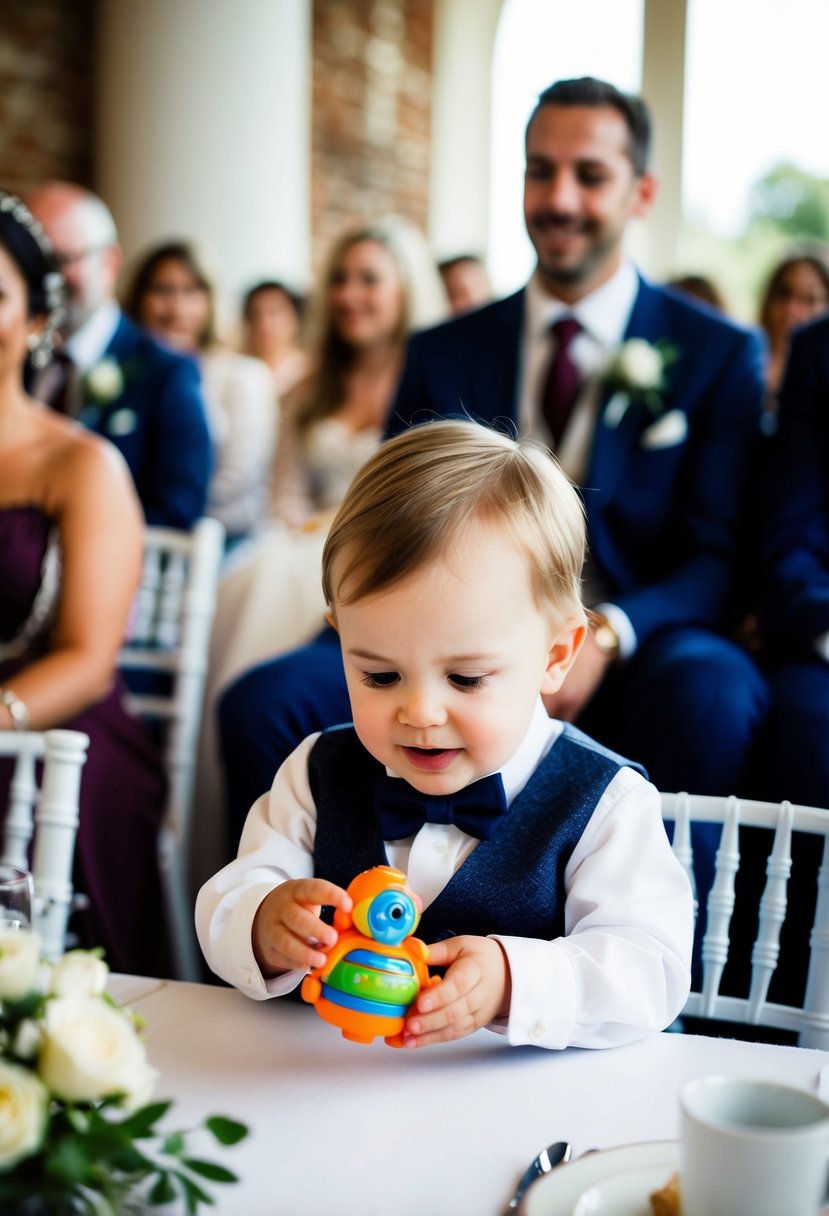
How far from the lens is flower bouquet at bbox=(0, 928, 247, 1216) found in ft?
2.29

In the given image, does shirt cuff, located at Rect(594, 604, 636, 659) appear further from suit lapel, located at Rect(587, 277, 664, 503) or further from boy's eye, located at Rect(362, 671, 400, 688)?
boy's eye, located at Rect(362, 671, 400, 688)

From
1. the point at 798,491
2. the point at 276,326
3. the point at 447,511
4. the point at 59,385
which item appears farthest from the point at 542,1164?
the point at 276,326

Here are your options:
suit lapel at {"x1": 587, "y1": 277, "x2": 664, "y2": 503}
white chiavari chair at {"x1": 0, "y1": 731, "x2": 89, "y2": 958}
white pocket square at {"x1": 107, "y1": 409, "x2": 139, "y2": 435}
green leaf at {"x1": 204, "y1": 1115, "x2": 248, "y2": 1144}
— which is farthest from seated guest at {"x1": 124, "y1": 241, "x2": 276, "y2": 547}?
green leaf at {"x1": 204, "y1": 1115, "x2": 248, "y2": 1144}

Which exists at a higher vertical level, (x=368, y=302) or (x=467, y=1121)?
(x=368, y=302)

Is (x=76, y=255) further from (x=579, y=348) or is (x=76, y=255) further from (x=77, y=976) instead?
(x=77, y=976)

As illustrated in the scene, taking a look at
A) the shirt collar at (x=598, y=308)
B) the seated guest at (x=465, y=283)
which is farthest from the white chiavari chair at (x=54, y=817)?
the seated guest at (x=465, y=283)

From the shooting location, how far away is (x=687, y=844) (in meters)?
1.34

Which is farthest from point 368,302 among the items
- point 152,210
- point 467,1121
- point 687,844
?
point 467,1121

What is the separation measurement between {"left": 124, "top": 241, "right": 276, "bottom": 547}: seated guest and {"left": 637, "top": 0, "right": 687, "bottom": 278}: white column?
300 centimetres

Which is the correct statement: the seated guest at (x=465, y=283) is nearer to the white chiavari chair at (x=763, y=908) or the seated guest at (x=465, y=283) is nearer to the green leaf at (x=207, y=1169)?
the white chiavari chair at (x=763, y=908)

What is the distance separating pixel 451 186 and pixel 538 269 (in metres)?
6.48

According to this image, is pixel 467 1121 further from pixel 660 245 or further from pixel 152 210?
pixel 660 245

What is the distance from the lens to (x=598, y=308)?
9.61 feet

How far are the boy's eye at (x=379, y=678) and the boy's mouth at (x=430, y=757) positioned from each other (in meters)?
0.06
